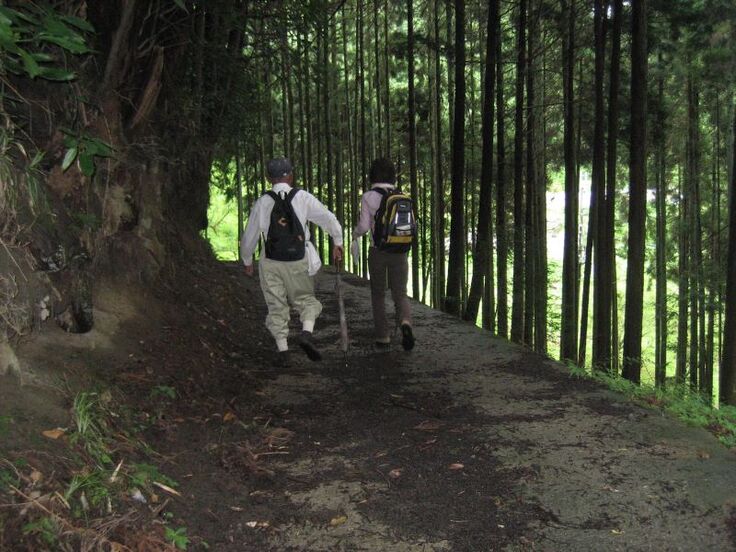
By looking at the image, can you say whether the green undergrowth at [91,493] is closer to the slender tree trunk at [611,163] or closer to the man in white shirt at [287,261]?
the man in white shirt at [287,261]

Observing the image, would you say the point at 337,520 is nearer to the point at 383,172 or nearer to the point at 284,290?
the point at 284,290

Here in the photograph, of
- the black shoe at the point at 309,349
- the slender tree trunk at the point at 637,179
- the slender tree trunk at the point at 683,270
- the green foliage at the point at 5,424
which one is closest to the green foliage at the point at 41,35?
the green foliage at the point at 5,424

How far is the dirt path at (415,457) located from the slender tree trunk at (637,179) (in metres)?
3.41

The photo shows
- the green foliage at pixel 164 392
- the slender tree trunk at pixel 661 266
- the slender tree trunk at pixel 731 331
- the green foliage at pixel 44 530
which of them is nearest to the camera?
the green foliage at pixel 44 530

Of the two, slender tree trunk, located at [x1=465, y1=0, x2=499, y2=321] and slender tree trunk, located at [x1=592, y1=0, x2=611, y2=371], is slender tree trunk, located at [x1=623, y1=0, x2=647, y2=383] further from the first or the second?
slender tree trunk, located at [x1=465, y1=0, x2=499, y2=321]

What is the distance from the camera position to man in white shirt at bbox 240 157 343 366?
16.7 ft

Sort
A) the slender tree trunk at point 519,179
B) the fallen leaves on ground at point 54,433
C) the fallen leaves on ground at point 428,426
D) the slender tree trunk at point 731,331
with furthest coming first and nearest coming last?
the slender tree trunk at point 519,179
the slender tree trunk at point 731,331
the fallen leaves on ground at point 428,426
the fallen leaves on ground at point 54,433

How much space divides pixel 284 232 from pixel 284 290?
0.56 meters

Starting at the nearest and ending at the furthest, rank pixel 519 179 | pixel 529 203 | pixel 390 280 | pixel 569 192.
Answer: pixel 390 280 < pixel 519 179 < pixel 569 192 < pixel 529 203

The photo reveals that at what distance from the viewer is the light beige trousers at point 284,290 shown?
524cm

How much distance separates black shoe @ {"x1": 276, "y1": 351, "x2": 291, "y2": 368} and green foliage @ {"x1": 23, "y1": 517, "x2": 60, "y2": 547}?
3.31 metres

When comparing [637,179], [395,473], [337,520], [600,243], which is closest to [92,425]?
[337,520]

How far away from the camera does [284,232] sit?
16.6ft

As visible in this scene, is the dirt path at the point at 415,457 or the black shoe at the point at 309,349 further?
the black shoe at the point at 309,349
